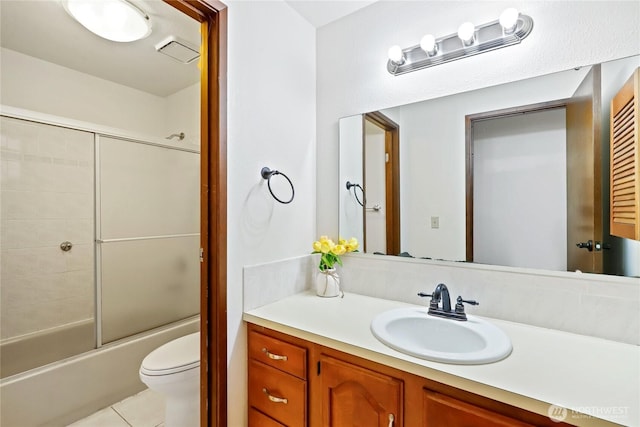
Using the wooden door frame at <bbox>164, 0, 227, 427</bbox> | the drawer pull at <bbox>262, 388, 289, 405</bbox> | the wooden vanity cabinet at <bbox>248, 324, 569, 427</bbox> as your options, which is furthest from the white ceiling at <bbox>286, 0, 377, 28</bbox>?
the drawer pull at <bbox>262, 388, 289, 405</bbox>

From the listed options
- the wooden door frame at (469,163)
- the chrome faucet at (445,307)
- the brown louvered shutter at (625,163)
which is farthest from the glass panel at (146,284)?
the brown louvered shutter at (625,163)

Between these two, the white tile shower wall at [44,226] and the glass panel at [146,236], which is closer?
the white tile shower wall at [44,226]

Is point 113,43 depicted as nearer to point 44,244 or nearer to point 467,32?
point 44,244

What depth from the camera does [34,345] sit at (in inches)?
77.4

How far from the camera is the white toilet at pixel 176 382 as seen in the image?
145cm

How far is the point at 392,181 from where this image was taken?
1543 mm

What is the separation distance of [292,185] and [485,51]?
111cm

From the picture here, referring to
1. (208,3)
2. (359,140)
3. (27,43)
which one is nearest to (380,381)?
(359,140)

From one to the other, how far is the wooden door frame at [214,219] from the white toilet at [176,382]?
1.01 feet

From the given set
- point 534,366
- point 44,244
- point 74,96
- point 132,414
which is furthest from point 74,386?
point 534,366

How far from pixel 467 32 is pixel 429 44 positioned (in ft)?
0.53

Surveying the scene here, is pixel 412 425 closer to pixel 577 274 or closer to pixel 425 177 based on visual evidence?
pixel 577 274

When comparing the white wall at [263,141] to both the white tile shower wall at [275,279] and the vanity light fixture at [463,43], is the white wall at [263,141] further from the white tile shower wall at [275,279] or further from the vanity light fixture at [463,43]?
the vanity light fixture at [463,43]

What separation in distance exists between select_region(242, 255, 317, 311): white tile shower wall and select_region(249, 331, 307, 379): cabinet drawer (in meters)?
0.16
